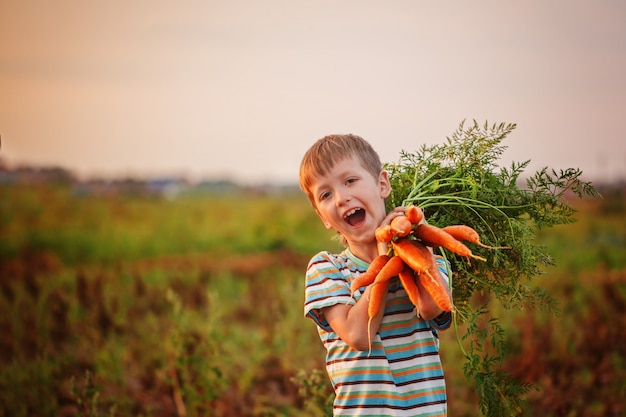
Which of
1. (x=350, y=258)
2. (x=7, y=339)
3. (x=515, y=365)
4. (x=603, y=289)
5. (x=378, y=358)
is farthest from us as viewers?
(x=603, y=289)

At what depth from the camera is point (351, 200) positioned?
2412 mm

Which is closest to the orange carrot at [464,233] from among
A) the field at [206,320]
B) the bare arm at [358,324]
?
the bare arm at [358,324]

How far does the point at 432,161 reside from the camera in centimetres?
287

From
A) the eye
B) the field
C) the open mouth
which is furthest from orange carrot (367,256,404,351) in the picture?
the field

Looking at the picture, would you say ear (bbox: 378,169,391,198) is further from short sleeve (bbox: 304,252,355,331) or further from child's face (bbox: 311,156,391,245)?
short sleeve (bbox: 304,252,355,331)

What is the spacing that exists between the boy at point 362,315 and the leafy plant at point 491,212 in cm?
25

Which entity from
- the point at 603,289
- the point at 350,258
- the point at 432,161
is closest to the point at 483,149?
the point at 432,161

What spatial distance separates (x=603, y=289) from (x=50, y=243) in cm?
903

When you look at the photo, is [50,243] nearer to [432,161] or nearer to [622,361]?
[622,361]

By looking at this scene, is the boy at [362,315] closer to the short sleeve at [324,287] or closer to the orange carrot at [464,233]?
the short sleeve at [324,287]

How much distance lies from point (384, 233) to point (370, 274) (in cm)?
16

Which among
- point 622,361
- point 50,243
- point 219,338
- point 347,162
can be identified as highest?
point 50,243

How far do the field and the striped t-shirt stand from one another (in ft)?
1.40

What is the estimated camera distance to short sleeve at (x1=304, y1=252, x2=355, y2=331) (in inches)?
95.5
